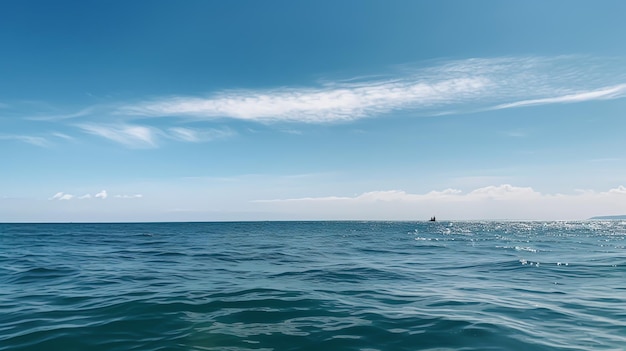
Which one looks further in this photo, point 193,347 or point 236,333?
point 236,333

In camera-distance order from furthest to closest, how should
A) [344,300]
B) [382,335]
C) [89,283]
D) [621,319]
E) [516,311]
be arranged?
[89,283] < [344,300] < [516,311] < [621,319] < [382,335]

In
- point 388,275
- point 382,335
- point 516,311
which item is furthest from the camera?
point 388,275

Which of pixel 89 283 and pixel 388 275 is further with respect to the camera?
pixel 388 275

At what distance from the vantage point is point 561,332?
33.0 ft

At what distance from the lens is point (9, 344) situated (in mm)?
9297

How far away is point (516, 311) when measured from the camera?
1214 centimetres

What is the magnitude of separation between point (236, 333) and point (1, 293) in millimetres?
11391

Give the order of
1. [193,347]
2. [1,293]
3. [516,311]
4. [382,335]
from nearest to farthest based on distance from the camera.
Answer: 1. [193,347]
2. [382,335]
3. [516,311]
4. [1,293]

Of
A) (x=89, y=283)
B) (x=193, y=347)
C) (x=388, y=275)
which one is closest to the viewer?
(x=193, y=347)

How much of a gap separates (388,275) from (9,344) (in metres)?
15.4

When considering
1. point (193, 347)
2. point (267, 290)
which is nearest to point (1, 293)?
point (267, 290)

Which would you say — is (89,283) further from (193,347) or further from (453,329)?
(453,329)

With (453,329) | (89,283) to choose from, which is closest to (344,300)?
(453,329)

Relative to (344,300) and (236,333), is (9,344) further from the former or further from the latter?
(344,300)
